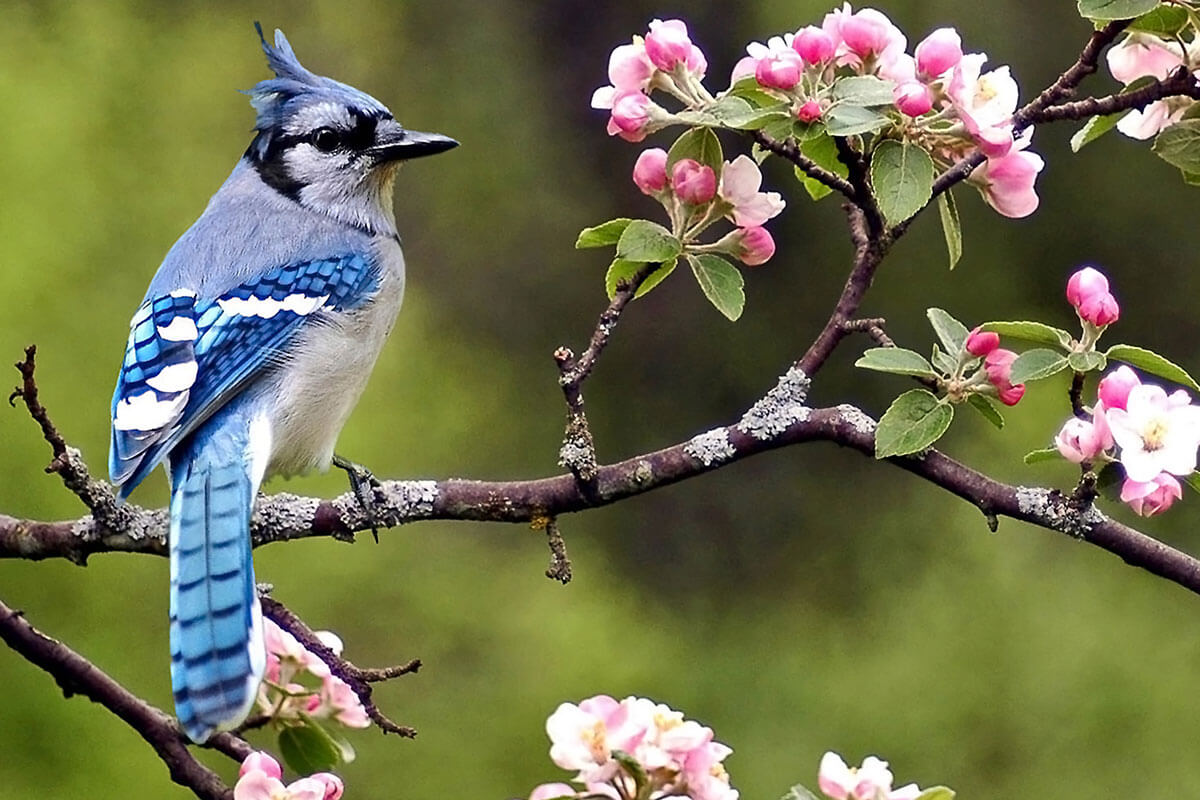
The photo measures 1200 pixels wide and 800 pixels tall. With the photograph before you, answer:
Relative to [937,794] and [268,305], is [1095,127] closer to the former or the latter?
[937,794]

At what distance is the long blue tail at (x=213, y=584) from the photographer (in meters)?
1.44

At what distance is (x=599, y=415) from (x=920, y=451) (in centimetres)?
491

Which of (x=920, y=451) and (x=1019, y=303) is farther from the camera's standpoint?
(x=1019, y=303)

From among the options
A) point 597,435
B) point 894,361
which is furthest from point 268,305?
point 597,435

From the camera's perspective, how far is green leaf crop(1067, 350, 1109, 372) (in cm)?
130

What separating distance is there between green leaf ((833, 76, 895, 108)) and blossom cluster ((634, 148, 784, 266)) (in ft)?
0.45

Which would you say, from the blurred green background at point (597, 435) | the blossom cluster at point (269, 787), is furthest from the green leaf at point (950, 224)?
the blurred green background at point (597, 435)

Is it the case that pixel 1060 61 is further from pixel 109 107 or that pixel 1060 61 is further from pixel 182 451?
pixel 182 451

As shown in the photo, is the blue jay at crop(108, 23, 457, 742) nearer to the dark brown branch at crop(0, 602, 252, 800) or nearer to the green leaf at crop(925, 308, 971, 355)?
the dark brown branch at crop(0, 602, 252, 800)

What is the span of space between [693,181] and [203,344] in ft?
2.75

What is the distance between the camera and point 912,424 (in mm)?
1337

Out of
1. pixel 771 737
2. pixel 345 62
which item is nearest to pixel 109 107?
pixel 345 62

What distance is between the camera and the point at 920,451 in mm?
1351

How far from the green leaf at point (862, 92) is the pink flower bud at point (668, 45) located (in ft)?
0.50
